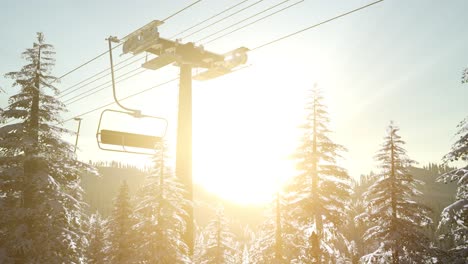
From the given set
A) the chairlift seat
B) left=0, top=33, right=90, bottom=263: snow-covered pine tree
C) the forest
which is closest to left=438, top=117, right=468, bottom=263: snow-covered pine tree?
the forest

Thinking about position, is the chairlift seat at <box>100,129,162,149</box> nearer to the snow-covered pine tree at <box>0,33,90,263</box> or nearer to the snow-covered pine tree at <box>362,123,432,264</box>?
the snow-covered pine tree at <box>0,33,90,263</box>

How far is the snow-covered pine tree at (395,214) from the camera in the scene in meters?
23.0

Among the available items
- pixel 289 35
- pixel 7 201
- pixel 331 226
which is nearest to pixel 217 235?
pixel 331 226

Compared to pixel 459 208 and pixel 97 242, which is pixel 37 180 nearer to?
pixel 459 208

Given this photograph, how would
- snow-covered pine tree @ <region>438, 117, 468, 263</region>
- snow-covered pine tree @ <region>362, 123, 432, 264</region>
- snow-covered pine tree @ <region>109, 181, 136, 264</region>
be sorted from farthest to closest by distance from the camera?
snow-covered pine tree @ <region>109, 181, 136, 264</region> < snow-covered pine tree @ <region>362, 123, 432, 264</region> < snow-covered pine tree @ <region>438, 117, 468, 263</region>

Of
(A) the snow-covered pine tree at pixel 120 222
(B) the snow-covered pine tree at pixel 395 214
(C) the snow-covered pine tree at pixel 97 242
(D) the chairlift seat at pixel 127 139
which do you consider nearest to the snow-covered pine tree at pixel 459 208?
(B) the snow-covered pine tree at pixel 395 214

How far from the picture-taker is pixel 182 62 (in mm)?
20922

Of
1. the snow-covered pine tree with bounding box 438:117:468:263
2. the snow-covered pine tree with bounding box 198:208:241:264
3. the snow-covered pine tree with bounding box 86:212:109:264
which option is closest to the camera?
the snow-covered pine tree with bounding box 438:117:468:263

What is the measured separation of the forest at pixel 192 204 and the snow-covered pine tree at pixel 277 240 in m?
0.06

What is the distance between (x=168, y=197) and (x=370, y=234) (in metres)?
13.1

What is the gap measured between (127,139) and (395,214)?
59.1 ft

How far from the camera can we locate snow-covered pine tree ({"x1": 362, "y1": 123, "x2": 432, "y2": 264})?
22969mm

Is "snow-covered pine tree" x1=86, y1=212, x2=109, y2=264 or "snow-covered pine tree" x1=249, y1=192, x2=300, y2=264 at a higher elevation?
"snow-covered pine tree" x1=249, y1=192, x2=300, y2=264

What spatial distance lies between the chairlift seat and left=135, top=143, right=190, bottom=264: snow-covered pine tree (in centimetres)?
1013
